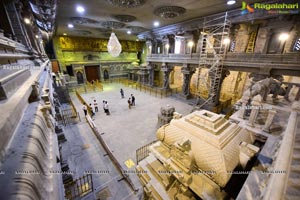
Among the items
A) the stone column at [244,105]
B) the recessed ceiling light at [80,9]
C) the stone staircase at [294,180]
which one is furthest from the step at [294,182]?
the recessed ceiling light at [80,9]

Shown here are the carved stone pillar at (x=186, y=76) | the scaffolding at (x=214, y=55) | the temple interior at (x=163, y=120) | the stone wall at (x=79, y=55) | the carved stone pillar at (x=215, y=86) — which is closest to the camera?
the temple interior at (x=163, y=120)

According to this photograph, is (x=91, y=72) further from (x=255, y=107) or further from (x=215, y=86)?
(x=255, y=107)

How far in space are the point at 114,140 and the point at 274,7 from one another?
36.3 ft

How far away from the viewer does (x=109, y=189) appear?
455cm

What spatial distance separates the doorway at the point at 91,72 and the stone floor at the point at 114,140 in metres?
9.67

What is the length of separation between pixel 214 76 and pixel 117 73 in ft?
55.3

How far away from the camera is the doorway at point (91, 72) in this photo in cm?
2050

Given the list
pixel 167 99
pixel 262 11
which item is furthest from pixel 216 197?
pixel 167 99

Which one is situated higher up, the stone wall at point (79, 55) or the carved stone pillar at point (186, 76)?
the stone wall at point (79, 55)

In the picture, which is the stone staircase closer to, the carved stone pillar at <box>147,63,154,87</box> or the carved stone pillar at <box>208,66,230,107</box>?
the carved stone pillar at <box>208,66,230,107</box>

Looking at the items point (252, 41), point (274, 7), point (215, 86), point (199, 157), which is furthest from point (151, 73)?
point (199, 157)

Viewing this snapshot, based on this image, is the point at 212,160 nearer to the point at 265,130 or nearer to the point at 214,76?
the point at 265,130

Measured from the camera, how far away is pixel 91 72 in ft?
68.4

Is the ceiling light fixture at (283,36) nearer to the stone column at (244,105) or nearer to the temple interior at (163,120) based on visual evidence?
the temple interior at (163,120)
